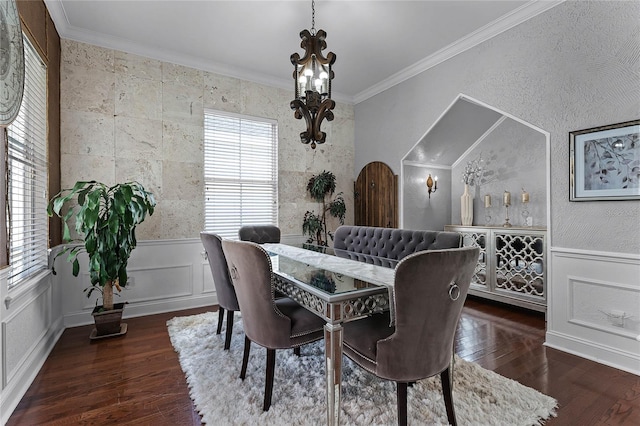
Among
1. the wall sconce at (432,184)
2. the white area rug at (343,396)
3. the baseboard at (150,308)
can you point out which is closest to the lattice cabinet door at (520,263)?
the wall sconce at (432,184)

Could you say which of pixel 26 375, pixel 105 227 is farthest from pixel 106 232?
pixel 26 375

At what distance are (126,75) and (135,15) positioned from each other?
763 millimetres

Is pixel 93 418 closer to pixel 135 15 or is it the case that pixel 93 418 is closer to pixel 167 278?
pixel 167 278

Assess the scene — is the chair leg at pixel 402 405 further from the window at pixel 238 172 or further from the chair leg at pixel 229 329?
the window at pixel 238 172

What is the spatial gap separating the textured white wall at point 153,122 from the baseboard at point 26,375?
1.29 meters

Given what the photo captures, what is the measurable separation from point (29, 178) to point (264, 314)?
7.65ft

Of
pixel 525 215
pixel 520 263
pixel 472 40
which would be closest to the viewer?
pixel 472 40

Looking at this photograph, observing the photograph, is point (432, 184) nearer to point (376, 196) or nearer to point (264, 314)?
point (376, 196)

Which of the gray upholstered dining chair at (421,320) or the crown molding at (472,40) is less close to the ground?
the crown molding at (472,40)

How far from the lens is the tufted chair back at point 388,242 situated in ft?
8.17

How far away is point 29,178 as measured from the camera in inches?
99.5

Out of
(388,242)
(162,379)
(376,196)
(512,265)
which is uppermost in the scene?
(376,196)

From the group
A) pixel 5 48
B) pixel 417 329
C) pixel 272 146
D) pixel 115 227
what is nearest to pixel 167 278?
pixel 115 227

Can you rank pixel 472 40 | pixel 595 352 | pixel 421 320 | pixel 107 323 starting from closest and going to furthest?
pixel 421 320
pixel 595 352
pixel 107 323
pixel 472 40
